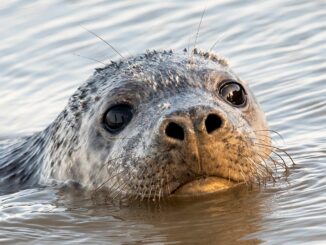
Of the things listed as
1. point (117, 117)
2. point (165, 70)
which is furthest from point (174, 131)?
point (165, 70)

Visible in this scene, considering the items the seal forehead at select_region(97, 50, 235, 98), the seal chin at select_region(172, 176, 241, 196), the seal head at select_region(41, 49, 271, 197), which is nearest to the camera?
the seal head at select_region(41, 49, 271, 197)

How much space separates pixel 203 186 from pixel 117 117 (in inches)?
39.9

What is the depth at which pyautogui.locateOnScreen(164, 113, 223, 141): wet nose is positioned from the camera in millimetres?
8859

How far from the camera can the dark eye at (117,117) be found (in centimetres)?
988

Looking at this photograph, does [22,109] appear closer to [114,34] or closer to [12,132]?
[12,132]

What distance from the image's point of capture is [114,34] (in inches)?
564

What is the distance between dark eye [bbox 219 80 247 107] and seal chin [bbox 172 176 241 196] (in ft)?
2.46

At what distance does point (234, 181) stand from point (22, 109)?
3.98 m

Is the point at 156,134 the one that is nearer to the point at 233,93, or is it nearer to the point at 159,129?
the point at 159,129

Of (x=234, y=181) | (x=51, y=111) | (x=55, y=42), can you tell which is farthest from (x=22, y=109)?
(x=234, y=181)

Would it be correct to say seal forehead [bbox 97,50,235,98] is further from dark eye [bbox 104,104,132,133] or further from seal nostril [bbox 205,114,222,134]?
seal nostril [bbox 205,114,222,134]

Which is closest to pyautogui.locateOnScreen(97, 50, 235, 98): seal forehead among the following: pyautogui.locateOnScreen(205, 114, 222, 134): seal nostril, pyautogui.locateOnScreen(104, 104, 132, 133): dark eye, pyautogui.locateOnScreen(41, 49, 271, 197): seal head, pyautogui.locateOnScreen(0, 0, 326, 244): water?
pyautogui.locateOnScreen(41, 49, 271, 197): seal head

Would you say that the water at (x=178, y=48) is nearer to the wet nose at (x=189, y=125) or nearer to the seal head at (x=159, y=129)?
the seal head at (x=159, y=129)

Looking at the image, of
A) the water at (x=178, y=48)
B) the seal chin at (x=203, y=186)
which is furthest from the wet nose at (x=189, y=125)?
the water at (x=178, y=48)
